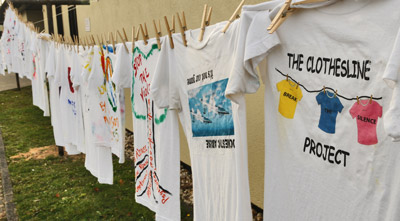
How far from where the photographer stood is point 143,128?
2.89m

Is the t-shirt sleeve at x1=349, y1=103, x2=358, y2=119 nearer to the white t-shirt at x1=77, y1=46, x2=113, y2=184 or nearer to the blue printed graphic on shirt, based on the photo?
the blue printed graphic on shirt

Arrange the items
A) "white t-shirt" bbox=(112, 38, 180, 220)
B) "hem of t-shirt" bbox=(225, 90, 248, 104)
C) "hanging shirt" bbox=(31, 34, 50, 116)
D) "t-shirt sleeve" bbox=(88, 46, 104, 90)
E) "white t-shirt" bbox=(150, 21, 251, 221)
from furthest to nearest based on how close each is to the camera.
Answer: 1. "hanging shirt" bbox=(31, 34, 50, 116)
2. "t-shirt sleeve" bbox=(88, 46, 104, 90)
3. "white t-shirt" bbox=(112, 38, 180, 220)
4. "white t-shirt" bbox=(150, 21, 251, 221)
5. "hem of t-shirt" bbox=(225, 90, 248, 104)

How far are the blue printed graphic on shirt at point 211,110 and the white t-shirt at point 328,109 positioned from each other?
301 mm

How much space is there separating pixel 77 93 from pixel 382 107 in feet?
11.9

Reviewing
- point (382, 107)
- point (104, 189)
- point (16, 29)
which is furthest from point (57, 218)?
point (16, 29)

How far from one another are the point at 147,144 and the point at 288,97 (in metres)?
1.56

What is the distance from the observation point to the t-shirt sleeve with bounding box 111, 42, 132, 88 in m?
2.96

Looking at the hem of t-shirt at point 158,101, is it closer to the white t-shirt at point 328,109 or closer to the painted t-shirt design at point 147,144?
the painted t-shirt design at point 147,144

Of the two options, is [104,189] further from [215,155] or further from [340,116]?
[340,116]

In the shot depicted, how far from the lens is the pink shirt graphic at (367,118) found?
4.15ft

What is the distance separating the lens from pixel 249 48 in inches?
61.3

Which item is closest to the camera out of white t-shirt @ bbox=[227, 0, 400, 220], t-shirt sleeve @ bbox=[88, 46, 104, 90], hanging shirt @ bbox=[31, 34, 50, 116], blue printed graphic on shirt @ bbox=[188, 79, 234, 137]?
white t-shirt @ bbox=[227, 0, 400, 220]

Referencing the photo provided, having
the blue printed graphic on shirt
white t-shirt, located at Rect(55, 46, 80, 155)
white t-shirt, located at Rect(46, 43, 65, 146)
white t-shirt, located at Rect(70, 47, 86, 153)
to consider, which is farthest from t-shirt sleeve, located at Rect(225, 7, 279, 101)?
white t-shirt, located at Rect(46, 43, 65, 146)

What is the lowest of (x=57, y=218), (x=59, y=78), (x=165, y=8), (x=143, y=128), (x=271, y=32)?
(x=57, y=218)
